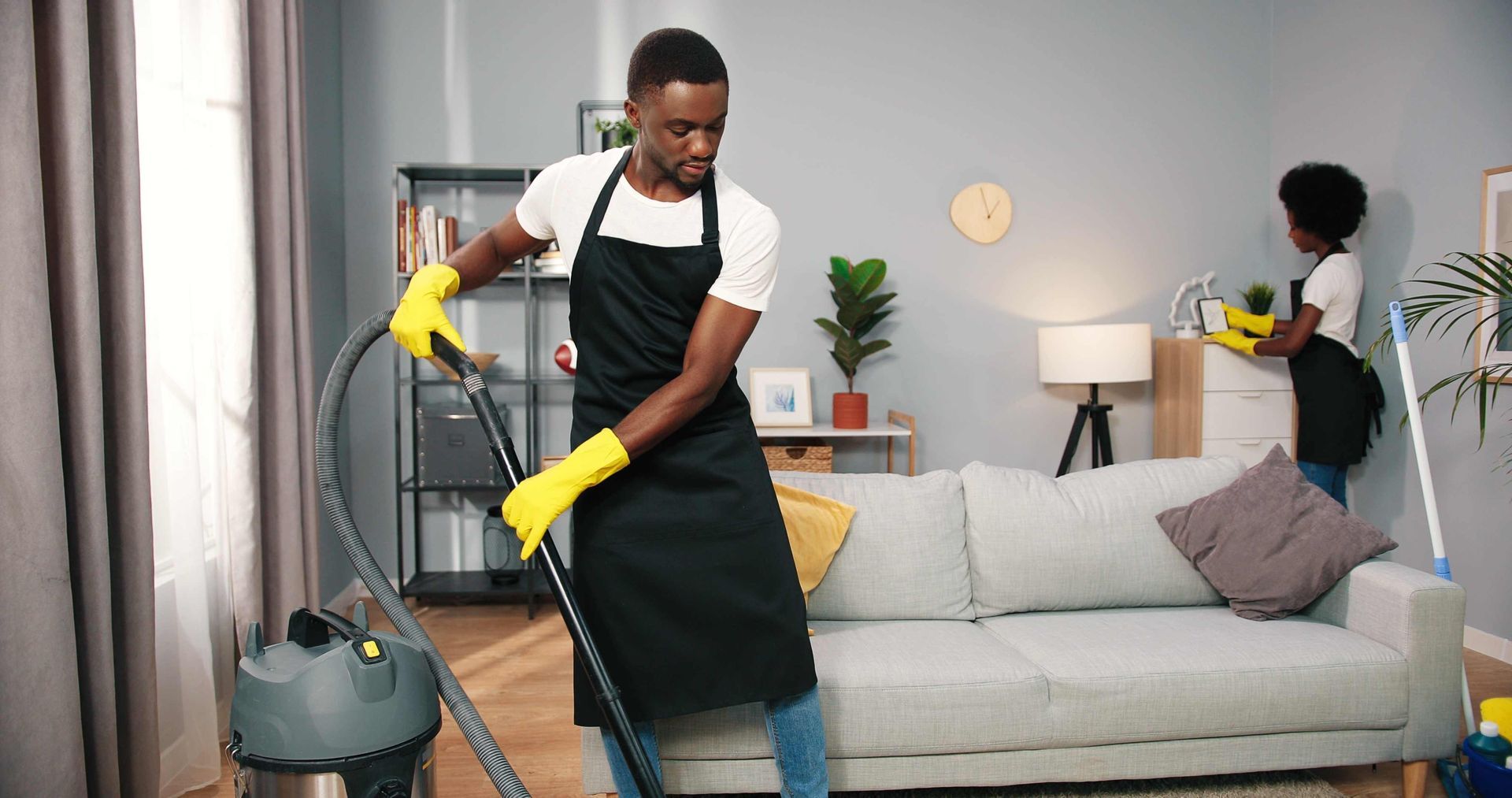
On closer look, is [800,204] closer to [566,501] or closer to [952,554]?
[952,554]

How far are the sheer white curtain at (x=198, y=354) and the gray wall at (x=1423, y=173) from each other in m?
3.73

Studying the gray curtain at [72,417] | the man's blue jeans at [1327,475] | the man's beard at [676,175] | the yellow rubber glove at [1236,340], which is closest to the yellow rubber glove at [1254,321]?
the yellow rubber glove at [1236,340]

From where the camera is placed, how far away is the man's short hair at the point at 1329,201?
3307 millimetres

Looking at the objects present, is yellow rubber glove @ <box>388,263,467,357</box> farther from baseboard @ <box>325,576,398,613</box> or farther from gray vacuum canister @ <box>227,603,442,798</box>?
baseboard @ <box>325,576,398,613</box>

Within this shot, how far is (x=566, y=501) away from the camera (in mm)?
1297

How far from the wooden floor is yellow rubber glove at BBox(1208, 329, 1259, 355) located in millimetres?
1247

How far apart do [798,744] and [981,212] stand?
301 cm

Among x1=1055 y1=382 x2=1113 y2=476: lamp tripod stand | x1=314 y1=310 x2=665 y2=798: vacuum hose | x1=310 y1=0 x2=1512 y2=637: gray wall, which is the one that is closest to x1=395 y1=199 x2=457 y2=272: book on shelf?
x1=310 y1=0 x2=1512 y2=637: gray wall

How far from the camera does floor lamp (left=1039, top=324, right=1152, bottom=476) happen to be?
3.65 metres

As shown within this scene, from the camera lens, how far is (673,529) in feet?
4.57

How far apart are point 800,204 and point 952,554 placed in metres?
2.12

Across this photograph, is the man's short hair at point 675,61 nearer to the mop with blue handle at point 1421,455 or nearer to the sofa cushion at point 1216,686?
the sofa cushion at point 1216,686

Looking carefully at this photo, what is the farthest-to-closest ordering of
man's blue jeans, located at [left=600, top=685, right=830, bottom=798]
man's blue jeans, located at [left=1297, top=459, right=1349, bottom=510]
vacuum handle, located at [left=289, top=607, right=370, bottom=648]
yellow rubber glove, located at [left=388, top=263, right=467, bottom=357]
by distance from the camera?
1. man's blue jeans, located at [left=1297, top=459, right=1349, bottom=510]
2. man's blue jeans, located at [left=600, top=685, right=830, bottom=798]
3. yellow rubber glove, located at [left=388, top=263, right=467, bottom=357]
4. vacuum handle, located at [left=289, top=607, right=370, bottom=648]

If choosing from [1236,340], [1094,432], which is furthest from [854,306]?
[1236,340]
